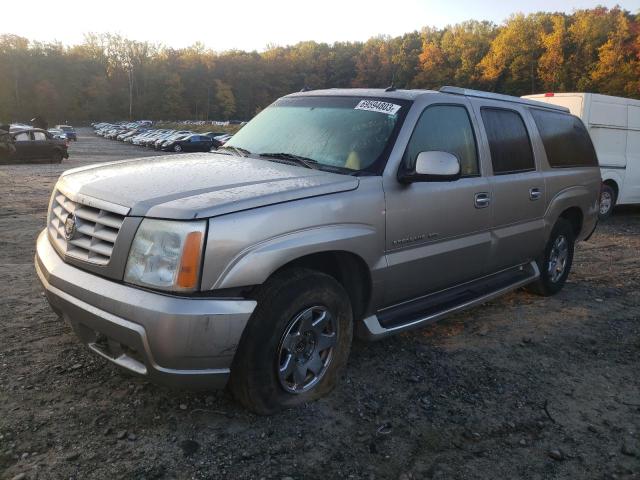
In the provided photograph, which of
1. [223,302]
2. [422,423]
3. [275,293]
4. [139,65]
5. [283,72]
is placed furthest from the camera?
[283,72]

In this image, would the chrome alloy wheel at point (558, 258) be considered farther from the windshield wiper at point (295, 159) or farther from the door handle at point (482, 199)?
the windshield wiper at point (295, 159)

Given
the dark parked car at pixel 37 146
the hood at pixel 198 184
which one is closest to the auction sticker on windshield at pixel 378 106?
the hood at pixel 198 184

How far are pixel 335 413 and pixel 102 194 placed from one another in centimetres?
179

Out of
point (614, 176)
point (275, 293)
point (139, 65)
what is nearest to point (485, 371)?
point (275, 293)

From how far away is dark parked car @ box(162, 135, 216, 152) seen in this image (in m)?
35.1

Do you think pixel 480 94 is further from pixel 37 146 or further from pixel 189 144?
pixel 189 144

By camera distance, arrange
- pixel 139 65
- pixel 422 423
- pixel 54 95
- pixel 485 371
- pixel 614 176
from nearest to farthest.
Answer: pixel 422 423 < pixel 485 371 < pixel 614 176 < pixel 54 95 < pixel 139 65

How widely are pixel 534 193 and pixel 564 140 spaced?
1.05 m

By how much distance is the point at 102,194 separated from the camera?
285 centimetres

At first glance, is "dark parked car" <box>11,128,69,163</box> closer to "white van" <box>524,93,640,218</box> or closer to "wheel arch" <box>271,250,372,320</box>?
"white van" <box>524,93,640,218</box>

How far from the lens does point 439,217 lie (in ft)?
12.1

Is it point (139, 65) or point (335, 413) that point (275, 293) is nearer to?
point (335, 413)

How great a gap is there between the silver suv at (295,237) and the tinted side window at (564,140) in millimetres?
394

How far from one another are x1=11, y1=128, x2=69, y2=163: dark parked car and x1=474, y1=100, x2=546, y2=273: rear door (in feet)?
69.4
